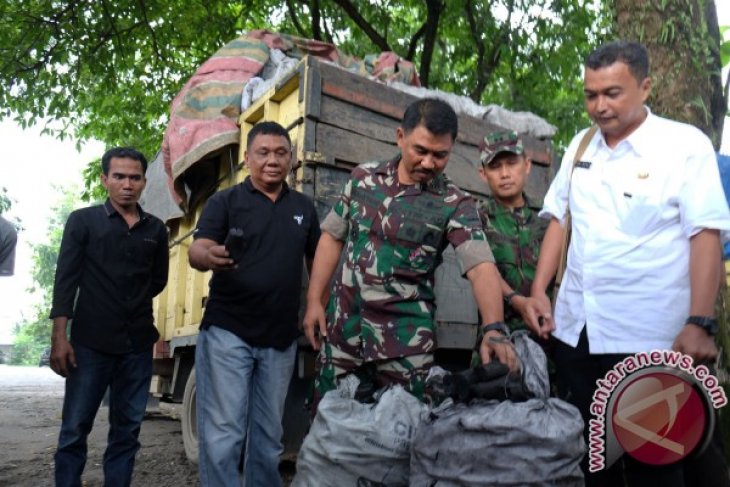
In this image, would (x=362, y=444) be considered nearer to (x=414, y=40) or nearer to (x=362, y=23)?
(x=362, y=23)

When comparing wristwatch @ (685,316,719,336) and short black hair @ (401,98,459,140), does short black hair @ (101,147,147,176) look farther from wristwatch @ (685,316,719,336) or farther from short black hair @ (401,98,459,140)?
wristwatch @ (685,316,719,336)

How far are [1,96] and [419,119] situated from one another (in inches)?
331

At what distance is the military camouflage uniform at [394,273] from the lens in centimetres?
245

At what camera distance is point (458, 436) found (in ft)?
6.08

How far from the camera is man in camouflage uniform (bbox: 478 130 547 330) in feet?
9.80

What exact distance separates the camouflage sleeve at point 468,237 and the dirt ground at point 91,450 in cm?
288

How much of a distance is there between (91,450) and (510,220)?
14.6ft

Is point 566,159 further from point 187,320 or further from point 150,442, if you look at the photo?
point 150,442

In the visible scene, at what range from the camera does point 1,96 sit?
8898mm

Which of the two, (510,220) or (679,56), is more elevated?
(679,56)

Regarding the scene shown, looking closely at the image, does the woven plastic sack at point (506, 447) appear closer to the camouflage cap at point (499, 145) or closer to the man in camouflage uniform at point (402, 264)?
the man in camouflage uniform at point (402, 264)

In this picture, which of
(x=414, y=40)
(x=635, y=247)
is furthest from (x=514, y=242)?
(x=414, y=40)

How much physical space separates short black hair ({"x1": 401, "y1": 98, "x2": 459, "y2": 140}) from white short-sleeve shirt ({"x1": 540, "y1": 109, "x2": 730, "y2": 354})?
0.61 metres

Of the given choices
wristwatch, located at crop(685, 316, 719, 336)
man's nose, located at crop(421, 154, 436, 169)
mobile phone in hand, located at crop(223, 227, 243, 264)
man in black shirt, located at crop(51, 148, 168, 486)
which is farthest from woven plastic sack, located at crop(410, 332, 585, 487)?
man in black shirt, located at crop(51, 148, 168, 486)
